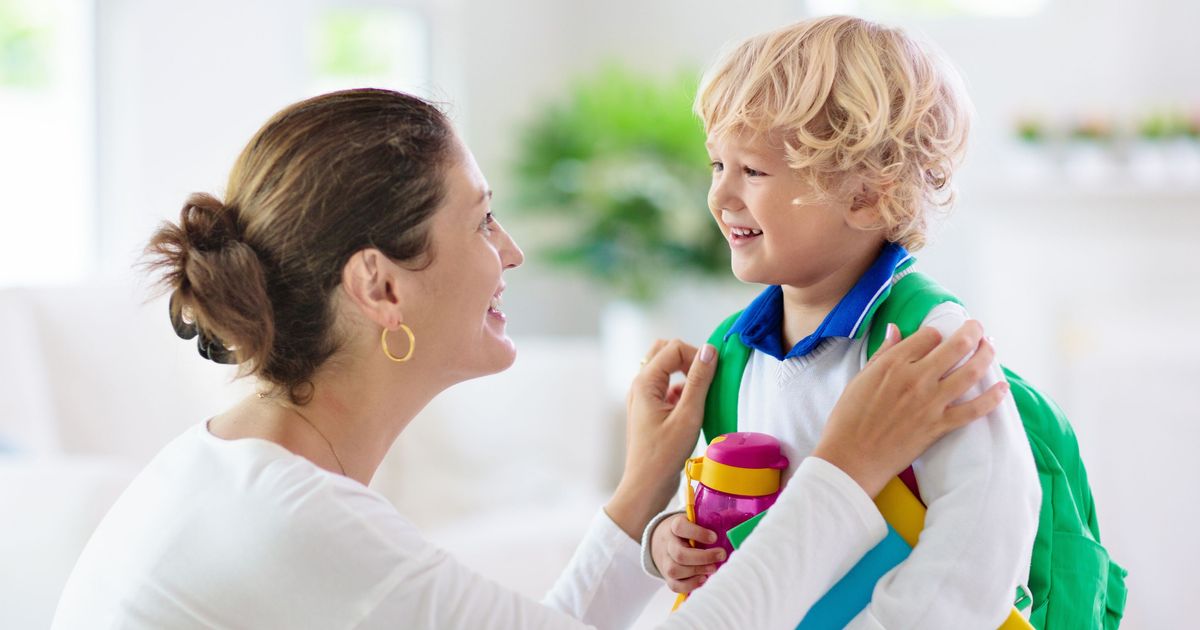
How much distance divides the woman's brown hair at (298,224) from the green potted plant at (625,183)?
3094 mm

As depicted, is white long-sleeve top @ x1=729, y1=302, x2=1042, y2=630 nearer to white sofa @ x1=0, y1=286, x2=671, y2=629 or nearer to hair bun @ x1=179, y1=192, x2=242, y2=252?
hair bun @ x1=179, y1=192, x2=242, y2=252

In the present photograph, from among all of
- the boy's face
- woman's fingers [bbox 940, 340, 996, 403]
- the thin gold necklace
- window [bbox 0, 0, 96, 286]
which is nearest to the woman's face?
the thin gold necklace

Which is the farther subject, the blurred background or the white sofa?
the blurred background

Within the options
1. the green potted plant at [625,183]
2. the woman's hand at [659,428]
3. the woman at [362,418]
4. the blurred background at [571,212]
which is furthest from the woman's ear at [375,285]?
the green potted plant at [625,183]

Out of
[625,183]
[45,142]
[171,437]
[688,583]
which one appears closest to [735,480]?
[688,583]

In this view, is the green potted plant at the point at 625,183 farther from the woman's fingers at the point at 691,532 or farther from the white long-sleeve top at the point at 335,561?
the white long-sleeve top at the point at 335,561

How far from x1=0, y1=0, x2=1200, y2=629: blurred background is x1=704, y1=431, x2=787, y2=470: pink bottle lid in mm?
1669

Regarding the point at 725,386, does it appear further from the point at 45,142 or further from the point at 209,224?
the point at 45,142

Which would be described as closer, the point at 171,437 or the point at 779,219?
the point at 779,219

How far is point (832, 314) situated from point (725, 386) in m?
0.19

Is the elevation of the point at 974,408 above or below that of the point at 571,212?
above

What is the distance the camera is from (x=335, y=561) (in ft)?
3.64

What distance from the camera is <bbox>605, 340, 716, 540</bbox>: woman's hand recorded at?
1373 millimetres

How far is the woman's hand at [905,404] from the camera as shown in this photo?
109cm
